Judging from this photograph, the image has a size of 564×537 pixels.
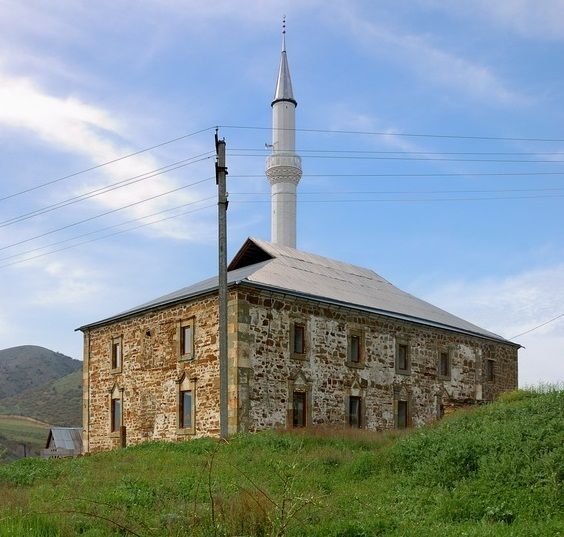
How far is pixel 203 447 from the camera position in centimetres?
1931

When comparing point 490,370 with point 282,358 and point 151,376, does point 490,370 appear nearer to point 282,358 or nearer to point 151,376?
point 282,358

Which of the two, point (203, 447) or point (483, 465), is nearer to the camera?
point (483, 465)

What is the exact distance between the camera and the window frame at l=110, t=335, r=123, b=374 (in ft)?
94.7

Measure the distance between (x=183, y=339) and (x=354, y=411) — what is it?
653 cm

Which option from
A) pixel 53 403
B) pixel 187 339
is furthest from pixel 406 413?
pixel 53 403

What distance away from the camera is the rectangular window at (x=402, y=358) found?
28891mm

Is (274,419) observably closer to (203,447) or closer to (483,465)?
(203,447)

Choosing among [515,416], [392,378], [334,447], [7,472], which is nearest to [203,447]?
[334,447]

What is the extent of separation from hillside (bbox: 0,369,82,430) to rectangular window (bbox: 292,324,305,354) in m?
63.9

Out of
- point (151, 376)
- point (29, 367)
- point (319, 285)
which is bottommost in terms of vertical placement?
point (151, 376)

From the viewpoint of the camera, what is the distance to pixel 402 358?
29.2 m

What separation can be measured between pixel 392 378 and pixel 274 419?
6.01 m

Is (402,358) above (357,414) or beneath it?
above

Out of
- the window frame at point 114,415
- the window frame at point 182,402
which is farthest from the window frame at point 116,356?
the window frame at point 182,402
